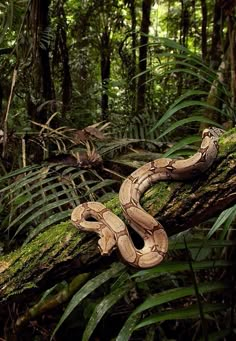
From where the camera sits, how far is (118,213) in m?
1.92

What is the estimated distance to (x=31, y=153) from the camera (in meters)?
3.73

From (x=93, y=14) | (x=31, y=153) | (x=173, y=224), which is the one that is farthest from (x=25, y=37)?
(x=93, y=14)

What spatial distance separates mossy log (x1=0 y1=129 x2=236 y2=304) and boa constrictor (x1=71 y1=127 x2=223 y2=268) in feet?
0.14

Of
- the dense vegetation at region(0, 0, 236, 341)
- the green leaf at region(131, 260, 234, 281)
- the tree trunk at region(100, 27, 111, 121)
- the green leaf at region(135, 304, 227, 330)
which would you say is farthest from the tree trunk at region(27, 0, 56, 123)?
the tree trunk at region(100, 27, 111, 121)

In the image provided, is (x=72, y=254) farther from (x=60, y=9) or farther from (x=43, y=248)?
(x=60, y=9)

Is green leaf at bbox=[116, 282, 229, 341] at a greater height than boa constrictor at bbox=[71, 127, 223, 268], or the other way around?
boa constrictor at bbox=[71, 127, 223, 268]

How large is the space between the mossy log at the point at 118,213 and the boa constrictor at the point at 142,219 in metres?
0.04

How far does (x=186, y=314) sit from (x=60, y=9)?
3.69 meters

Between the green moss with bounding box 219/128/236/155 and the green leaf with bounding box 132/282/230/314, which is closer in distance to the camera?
the green moss with bounding box 219/128/236/155

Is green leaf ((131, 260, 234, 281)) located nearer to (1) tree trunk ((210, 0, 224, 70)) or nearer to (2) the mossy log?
(2) the mossy log

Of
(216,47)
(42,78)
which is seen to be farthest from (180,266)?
(216,47)

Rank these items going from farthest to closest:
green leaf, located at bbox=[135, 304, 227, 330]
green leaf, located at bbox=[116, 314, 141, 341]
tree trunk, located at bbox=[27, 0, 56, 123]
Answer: tree trunk, located at bbox=[27, 0, 56, 123] → green leaf, located at bbox=[116, 314, 141, 341] → green leaf, located at bbox=[135, 304, 227, 330]

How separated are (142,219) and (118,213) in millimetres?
214

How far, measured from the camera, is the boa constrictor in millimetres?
1715
